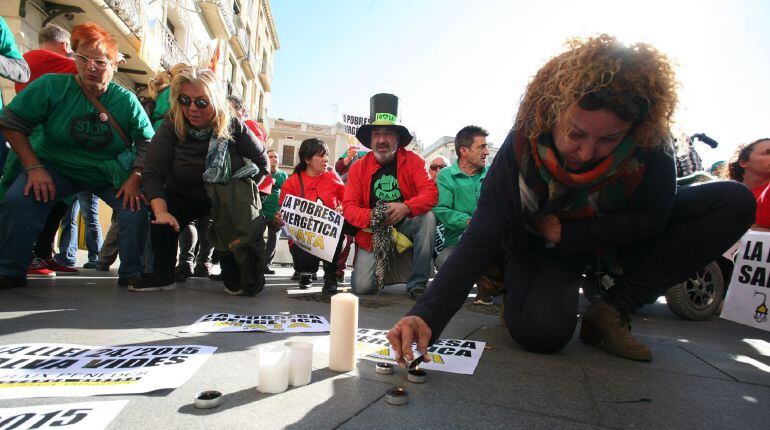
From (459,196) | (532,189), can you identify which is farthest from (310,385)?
(459,196)

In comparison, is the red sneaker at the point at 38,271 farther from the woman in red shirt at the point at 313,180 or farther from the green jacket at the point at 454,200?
the green jacket at the point at 454,200

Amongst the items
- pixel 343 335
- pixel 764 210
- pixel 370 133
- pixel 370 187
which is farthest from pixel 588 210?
pixel 370 133

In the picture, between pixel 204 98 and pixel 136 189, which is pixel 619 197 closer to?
pixel 204 98

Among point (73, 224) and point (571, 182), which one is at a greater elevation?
point (571, 182)

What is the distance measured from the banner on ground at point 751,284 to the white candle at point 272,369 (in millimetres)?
2902

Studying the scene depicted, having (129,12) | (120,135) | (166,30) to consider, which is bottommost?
(120,135)

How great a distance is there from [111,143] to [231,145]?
86 centimetres

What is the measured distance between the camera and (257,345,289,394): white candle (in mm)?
1194

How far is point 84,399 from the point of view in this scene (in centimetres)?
106

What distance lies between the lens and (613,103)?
1.44 metres

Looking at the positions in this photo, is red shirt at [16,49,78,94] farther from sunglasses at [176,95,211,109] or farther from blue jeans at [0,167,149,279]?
sunglasses at [176,95,211,109]

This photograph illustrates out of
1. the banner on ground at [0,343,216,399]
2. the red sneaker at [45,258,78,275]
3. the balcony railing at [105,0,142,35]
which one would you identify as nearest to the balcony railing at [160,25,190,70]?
the balcony railing at [105,0,142,35]

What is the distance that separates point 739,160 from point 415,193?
2.69 m

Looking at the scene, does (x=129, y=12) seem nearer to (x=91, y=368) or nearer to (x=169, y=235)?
(x=169, y=235)
